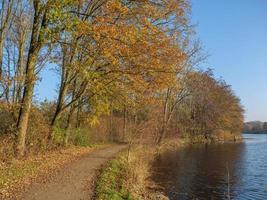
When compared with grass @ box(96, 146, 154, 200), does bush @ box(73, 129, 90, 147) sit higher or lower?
higher

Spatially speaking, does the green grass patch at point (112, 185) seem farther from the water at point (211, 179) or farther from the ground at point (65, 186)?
the water at point (211, 179)

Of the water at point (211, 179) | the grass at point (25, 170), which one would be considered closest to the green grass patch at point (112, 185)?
the grass at point (25, 170)

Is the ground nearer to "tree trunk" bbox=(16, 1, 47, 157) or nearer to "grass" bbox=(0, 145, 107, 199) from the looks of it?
"grass" bbox=(0, 145, 107, 199)

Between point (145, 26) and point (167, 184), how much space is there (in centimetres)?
871

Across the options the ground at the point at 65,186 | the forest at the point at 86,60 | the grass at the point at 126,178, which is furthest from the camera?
the forest at the point at 86,60

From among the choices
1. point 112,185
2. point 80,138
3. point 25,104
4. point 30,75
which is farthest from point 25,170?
point 80,138

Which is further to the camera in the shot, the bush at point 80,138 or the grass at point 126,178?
the bush at point 80,138

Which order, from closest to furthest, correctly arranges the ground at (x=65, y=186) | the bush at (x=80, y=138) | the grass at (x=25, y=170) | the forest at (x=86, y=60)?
the ground at (x=65, y=186), the grass at (x=25, y=170), the forest at (x=86, y=60), the bush at (x=80, y=138)

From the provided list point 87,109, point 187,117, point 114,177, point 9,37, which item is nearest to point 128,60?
point 114,177

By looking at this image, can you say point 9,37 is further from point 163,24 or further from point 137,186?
point 137,186

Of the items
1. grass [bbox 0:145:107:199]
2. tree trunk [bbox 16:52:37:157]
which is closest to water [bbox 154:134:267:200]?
grass [bbox 0:145:107:199]

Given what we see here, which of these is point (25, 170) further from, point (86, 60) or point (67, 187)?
point (86, 60)

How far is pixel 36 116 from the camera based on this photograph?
69.4 ft

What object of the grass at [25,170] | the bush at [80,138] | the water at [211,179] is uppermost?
the bush at [80,138]
